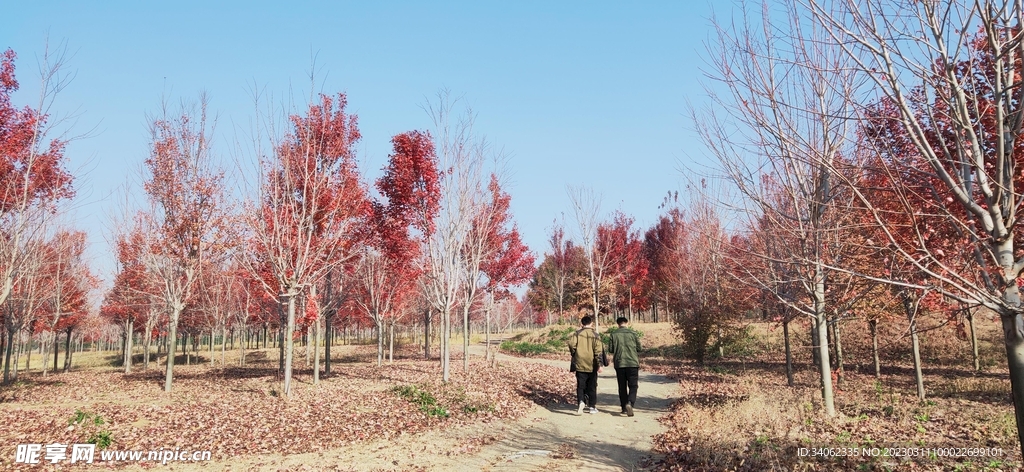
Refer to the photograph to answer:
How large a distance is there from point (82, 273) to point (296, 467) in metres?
25.9

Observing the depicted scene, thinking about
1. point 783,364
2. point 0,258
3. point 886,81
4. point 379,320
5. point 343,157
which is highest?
point 343,157

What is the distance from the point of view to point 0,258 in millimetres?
9281

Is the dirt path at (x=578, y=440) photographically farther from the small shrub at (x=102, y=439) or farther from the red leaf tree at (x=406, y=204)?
the red leaf tree at (x=406, y=204)

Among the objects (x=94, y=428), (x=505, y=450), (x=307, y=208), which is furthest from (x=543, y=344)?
(x=94, y=428)

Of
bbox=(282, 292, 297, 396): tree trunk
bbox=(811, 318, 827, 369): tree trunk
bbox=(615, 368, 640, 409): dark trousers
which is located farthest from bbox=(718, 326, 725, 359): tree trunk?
bbox=(282, 292, 297, 396): tree trunk

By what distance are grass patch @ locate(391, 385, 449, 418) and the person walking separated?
2.49 m

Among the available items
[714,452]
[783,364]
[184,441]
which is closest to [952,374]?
[783,364]

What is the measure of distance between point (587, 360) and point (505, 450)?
3134 mm

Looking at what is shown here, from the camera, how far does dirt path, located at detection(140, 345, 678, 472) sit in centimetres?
648

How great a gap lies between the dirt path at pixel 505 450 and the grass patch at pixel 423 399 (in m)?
0.80

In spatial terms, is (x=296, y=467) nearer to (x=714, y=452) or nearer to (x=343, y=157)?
(x=714, y=452)

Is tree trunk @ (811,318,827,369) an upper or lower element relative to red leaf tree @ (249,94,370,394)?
lower

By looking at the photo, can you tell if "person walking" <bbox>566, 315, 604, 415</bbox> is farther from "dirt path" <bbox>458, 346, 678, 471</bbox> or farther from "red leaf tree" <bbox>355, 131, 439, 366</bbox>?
"red leaf tree" <bbox>355, 131, 439, 366</bbox>

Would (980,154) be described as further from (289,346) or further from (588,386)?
(289,346)
